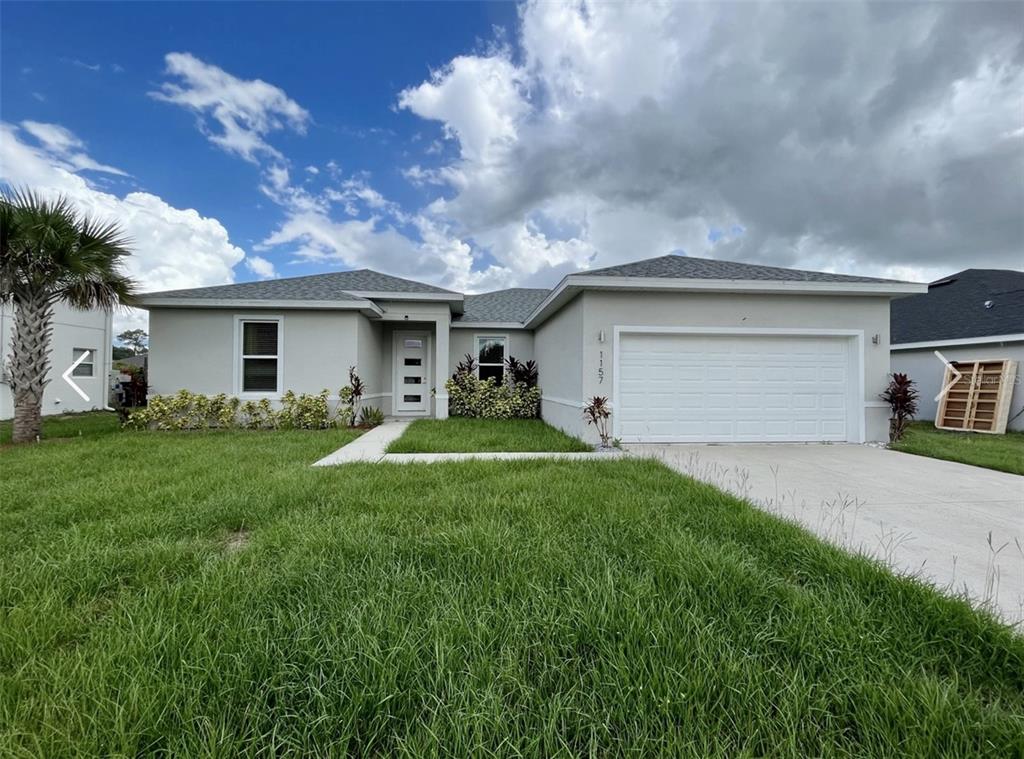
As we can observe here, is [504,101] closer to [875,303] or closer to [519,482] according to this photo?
[875,303]

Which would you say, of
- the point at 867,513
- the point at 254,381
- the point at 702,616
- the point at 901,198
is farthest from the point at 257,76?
the point at 901,198

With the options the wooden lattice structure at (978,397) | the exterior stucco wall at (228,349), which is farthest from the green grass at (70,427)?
the wooden lattice structure at (978,397)

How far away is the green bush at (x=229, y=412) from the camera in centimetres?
940

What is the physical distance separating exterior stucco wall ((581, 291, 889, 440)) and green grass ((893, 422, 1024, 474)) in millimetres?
724

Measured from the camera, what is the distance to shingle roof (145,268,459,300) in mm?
9938

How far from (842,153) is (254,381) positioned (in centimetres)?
1658

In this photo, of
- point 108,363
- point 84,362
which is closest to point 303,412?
point 84,362

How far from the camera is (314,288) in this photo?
35.7ft

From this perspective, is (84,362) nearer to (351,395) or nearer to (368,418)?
(351,395)

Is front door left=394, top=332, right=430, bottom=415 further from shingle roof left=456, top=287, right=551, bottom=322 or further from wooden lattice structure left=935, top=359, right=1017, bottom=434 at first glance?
wooden lattice structure left=935, top=359, right=1017, bottom=434

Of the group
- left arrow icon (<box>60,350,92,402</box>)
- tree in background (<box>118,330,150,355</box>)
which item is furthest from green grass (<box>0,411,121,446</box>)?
tree in background (<box>118,330,150,355</box>)

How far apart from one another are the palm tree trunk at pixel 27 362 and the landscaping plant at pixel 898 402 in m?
16.3

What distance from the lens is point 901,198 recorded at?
505 inches

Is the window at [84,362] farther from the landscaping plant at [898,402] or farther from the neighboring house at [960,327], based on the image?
the neighboring house at [960,327]
